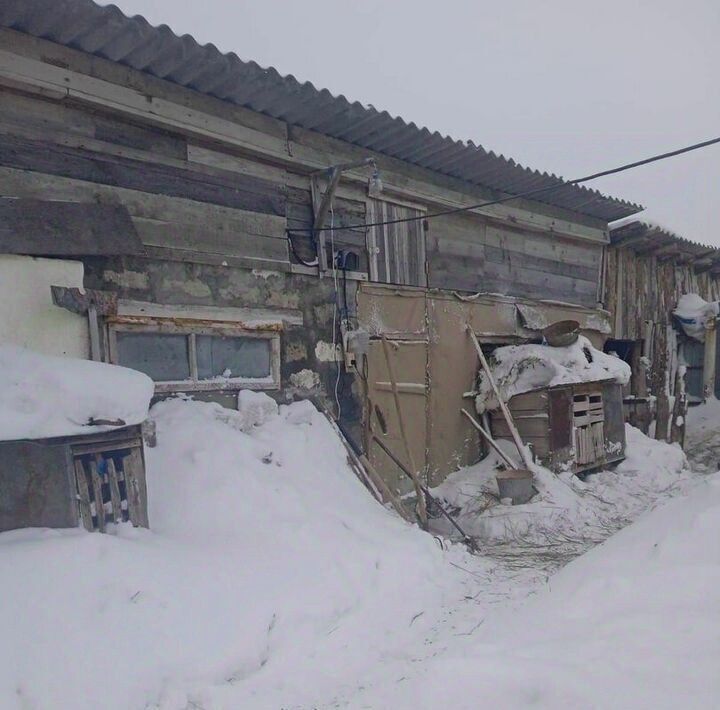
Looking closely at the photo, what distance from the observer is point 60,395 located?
140 inches

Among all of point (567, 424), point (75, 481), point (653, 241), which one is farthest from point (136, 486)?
point (653, 241)

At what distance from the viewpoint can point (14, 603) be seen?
9.56 ft

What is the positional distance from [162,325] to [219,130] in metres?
1.90

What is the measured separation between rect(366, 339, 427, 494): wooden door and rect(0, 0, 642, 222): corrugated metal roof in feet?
7.53

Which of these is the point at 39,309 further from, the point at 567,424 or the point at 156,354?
the point at 567,424

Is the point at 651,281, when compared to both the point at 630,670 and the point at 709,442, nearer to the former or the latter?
the point at 709,442

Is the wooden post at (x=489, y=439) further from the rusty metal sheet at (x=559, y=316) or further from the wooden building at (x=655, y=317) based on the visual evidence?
the wooden building at (x=655, y=317)

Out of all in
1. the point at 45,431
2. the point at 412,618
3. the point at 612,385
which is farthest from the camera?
the point at 612,385

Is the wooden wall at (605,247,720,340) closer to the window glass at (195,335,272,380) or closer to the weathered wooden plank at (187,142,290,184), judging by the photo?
the weathered wooden plank at (187,142,290,184)

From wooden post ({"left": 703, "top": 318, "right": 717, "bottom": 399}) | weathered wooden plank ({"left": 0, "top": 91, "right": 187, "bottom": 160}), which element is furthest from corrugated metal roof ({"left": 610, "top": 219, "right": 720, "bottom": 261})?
weathered wooden plank ({"left": 0, "top": 91, "right": 187, "bottom": 160})

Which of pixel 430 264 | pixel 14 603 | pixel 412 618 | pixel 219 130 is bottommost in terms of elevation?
pixel 412 618

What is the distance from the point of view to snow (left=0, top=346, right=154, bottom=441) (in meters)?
3.37

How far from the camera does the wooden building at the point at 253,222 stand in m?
4.55

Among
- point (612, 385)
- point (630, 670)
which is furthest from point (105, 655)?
point (612, 385)
